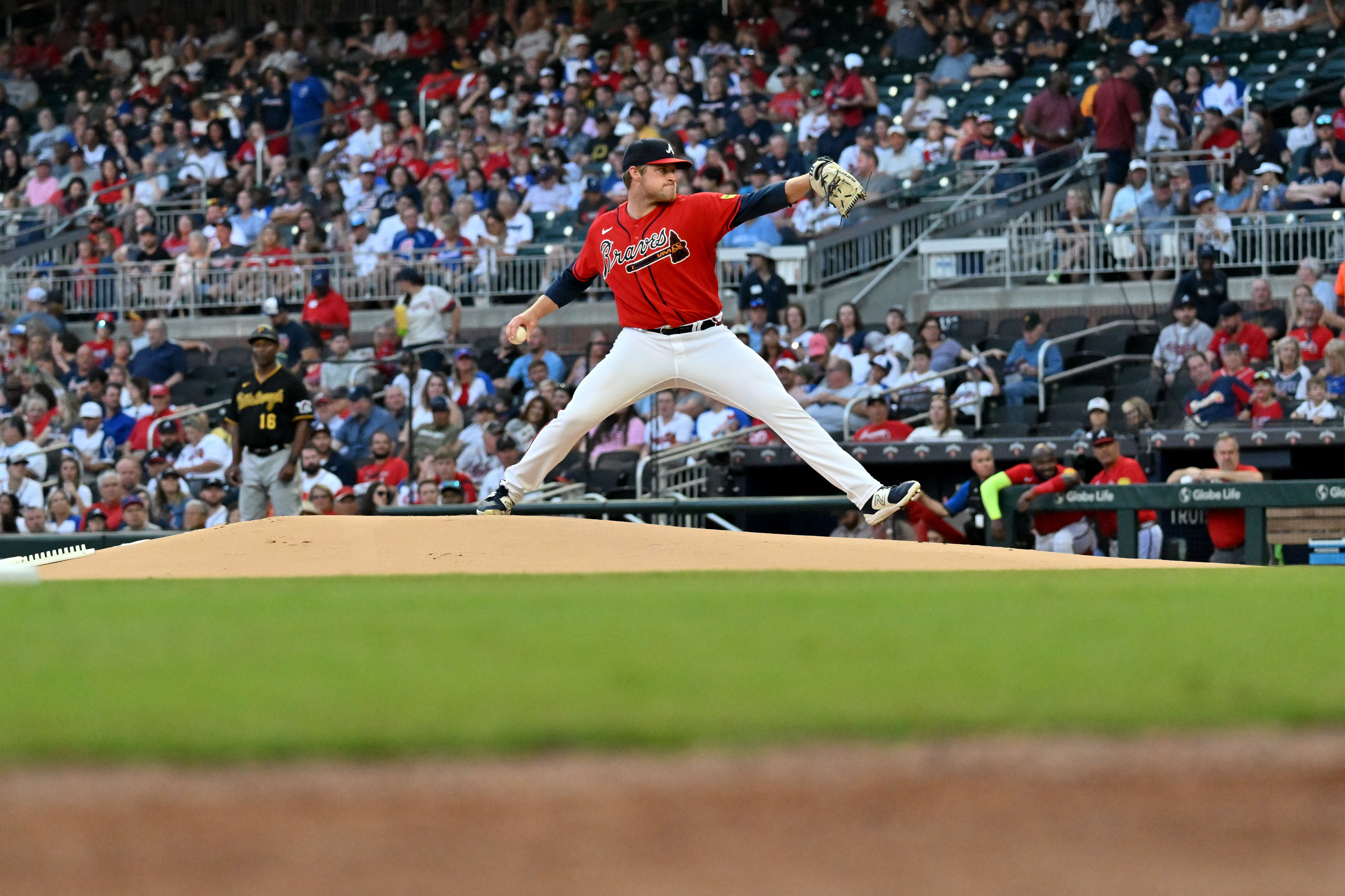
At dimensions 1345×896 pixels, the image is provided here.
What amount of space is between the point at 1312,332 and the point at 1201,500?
3623 millimetres

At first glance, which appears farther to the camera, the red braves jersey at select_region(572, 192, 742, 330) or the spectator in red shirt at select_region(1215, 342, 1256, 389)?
the spectator in red shirt at select_region(1215, 342, 1256, 389)

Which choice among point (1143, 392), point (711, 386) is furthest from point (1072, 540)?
point (711, 386)

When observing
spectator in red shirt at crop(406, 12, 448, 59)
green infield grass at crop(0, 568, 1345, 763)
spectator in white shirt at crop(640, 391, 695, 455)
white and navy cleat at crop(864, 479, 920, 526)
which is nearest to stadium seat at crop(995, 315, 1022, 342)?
spectator in white shirt at crop(640, 391, 695, 455)

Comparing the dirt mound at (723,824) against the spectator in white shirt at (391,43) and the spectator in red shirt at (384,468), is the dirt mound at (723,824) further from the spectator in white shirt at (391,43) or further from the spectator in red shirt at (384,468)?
the spectator in white shirt at (391,43)

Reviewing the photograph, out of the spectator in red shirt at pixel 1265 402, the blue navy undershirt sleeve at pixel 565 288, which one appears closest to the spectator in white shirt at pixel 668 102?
the spectator in red shirt at pixel 1265 402

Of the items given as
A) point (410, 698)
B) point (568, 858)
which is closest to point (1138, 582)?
point (410, 698)

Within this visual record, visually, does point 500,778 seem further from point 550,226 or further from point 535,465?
point 550,226

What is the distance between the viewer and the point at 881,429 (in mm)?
14000

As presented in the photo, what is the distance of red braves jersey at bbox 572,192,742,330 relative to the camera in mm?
8805

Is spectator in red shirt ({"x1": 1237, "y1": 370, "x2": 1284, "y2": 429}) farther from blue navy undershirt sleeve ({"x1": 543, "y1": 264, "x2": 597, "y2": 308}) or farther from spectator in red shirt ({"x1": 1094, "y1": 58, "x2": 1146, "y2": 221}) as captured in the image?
blue navy undershirt sleeve ({"x1": 543, "y1": 264, "x2": 597, "y2": 308})

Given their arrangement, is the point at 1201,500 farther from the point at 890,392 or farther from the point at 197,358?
the point at 197,358

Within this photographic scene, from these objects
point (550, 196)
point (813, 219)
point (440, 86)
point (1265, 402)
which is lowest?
point (1265, 402)

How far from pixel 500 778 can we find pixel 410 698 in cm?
71

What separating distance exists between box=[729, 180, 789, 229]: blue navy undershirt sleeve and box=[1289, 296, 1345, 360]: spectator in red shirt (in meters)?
6.91
